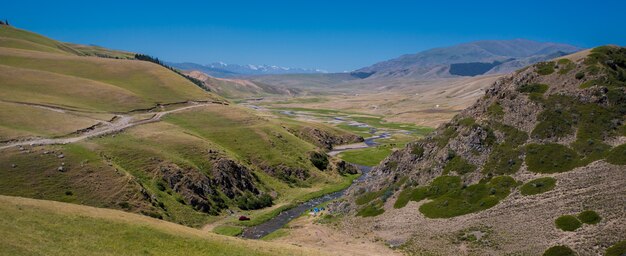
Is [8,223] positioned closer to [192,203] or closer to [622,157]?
[192,203]

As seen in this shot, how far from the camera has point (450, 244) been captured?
216ft

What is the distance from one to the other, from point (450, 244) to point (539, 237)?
11924 millimetres

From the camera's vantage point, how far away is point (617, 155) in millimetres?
67312

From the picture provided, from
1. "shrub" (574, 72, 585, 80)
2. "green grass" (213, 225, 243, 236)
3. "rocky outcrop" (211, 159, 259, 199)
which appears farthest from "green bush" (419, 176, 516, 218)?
"rocky outcrop" (211, 159, 259, 199)

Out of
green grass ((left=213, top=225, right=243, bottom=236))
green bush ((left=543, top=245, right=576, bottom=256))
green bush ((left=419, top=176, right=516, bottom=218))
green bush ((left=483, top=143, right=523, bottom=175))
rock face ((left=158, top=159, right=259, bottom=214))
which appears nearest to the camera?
green bush ((left=543, top=245, right=576, bottom=256))

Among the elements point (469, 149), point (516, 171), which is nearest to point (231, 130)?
point (469, 149)

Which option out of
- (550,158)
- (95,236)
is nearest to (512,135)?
(550,158)

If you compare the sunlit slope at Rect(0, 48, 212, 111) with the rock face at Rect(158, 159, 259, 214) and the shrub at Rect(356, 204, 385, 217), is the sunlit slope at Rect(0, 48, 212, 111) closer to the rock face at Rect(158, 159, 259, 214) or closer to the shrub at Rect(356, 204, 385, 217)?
the rock face at Rect(158, 159, 259, 214)

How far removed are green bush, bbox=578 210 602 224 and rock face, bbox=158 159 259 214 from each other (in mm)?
67291

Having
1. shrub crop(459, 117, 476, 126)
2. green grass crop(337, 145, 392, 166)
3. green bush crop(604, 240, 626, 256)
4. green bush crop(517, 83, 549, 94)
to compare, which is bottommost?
green grass crop(337, 145, 392, 166)

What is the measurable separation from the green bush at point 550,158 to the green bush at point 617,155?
4461mm

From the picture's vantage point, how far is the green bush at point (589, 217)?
189 ft

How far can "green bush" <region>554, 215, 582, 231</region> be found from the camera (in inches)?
2296

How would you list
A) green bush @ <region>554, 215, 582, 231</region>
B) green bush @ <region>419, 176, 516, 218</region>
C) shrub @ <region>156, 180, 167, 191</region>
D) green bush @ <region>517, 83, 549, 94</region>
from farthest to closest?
1. shrub @ <region>156, 180, 167, 191</region>
2. green bush @ <region>517, 83, 549, 94</region>
3. green bush @ <region>419, 176, 516, 218</region>
4. green bush @ <region>554, 215, 582, 231</region>
